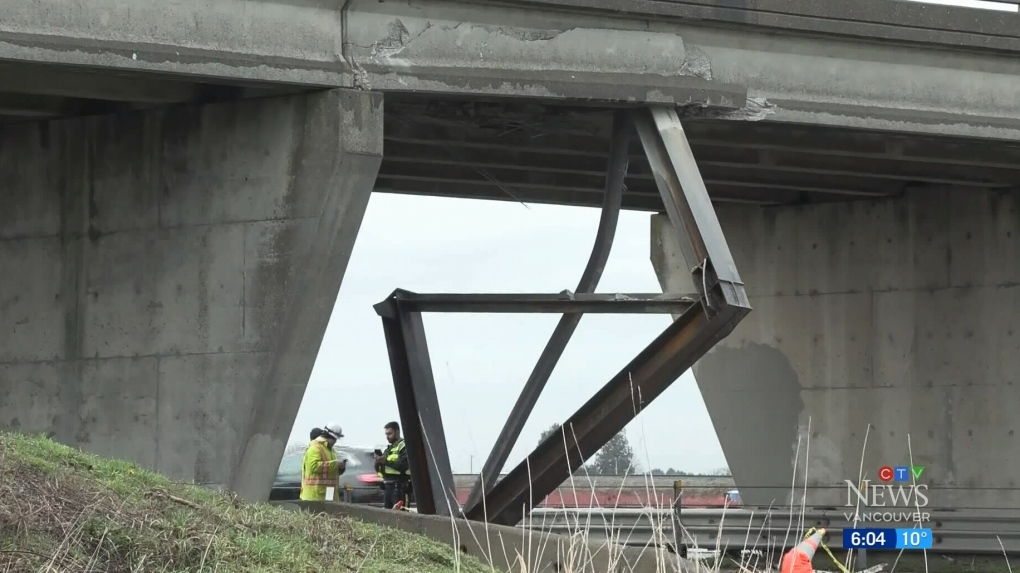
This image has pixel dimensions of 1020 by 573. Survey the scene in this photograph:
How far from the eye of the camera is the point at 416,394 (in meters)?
13.6

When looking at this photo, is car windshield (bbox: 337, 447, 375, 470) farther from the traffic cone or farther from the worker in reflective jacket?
the traffic cone

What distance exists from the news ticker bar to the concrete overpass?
186 inches

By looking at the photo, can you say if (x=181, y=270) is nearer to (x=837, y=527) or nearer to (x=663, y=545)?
(x=663, y=545)

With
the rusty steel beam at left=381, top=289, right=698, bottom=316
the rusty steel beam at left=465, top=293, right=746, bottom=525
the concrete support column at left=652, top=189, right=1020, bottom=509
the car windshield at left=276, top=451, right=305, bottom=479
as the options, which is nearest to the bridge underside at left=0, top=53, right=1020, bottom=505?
the rusty steel beam at left=381, top=289, right=698, bottom=316

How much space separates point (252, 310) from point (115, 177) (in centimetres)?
217

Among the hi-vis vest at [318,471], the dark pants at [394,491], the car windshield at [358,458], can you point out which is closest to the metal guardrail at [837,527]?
the dark pants at [394,491]

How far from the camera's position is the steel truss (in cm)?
1214

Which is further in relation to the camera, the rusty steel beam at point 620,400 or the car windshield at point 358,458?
the car windshield at point 358,458

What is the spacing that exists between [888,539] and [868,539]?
32 cm

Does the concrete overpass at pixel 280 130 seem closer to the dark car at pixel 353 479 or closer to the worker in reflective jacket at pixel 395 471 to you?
the worker in reflective jacket at pixel 395 471

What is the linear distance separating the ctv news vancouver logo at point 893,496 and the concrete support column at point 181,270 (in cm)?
942

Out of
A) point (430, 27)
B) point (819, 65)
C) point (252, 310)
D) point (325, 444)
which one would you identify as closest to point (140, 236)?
point (252, 310)

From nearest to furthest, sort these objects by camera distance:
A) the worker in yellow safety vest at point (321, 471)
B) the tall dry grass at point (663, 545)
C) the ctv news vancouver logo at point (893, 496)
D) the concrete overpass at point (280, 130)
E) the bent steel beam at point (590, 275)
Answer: the tall dry grass at point (663, 545), the concrete overpass at point (280, 130), the bent steel beam at point (590, 275), the worker in yellow safety vest at point (321, 471), the ctv news vancouver logo at point (893, 496)

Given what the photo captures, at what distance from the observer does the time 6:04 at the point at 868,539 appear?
56.7ft
